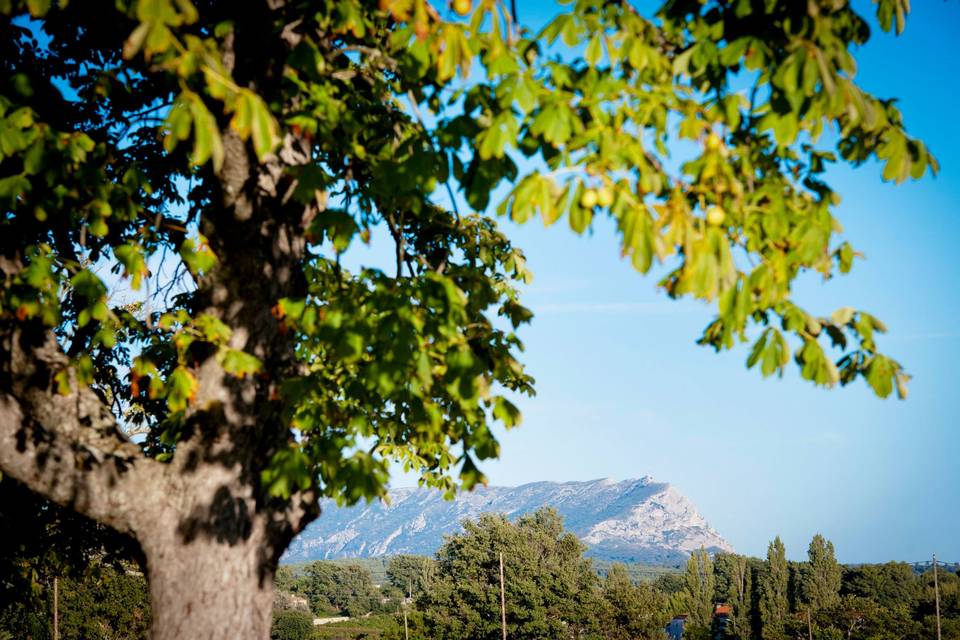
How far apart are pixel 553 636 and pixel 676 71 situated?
6697 centimetres

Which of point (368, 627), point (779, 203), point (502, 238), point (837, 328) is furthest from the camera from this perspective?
point (368, 627)

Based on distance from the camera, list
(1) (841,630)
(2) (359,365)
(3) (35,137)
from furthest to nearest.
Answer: (1) (841,630), (2) (359,365), (3) (35,137)

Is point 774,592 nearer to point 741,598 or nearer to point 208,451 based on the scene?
point 741,598

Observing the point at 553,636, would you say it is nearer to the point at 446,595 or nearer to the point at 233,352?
the point at 446,595

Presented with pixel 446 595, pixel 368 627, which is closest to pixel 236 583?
pixel 446 595

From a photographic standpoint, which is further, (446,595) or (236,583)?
(446,595)

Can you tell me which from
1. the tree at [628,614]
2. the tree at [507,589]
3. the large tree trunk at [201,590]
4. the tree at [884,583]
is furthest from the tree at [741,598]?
the large tree trunk at [201,590]

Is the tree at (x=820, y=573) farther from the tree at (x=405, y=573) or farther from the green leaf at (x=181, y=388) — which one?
the tree at (x=405, y=573)

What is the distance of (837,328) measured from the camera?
3330 mm

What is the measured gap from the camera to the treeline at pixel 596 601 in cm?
6091

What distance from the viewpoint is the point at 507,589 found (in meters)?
63.0

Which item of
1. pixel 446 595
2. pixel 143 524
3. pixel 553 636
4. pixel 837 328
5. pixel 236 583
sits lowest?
pixel 553 636

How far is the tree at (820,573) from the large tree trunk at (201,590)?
84.4 m

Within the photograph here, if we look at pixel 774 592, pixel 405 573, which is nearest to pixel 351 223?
pixel 774 592
